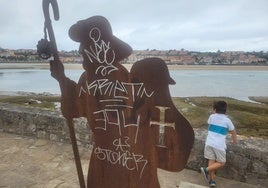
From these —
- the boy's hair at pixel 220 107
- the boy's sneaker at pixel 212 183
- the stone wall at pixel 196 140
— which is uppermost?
the boy's hair at pixel 220 107

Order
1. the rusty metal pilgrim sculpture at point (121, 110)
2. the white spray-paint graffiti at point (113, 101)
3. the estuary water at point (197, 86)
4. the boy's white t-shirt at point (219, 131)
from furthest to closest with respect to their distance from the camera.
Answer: the estuary water at point (197, 86) < the boy's white t-shirt at point (219, 131) < the white spray-paint graffiti at point (113, 101) < the rusty metal pilgrim sculpture at point (121, 110)

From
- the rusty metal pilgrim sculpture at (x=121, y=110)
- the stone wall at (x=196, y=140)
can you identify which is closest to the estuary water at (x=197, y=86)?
the stone wall at (x=196, y=140)

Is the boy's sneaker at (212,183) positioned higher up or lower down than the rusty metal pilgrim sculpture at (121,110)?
lower down

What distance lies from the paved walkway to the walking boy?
0.90ft

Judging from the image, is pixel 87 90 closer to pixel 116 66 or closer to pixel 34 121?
pixel 116 66

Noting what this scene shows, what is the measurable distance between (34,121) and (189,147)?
3.91 m

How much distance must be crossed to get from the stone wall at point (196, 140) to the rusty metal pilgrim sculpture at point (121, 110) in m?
1.83

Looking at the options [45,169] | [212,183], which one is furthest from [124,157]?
[45,169]

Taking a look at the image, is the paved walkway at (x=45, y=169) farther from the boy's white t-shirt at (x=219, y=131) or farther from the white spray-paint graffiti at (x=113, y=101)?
the white spray-paint graffiti at (x=113, y=101)

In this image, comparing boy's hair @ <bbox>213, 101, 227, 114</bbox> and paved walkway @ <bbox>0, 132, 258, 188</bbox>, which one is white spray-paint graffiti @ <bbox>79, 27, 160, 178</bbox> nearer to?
paved walkway @ <bbox>0, 132, 258, 188</bbox>

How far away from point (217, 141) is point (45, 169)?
2.39 m

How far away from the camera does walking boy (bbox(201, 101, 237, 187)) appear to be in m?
3.82

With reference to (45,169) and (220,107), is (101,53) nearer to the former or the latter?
(220,107)

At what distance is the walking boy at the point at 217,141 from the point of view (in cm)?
382
